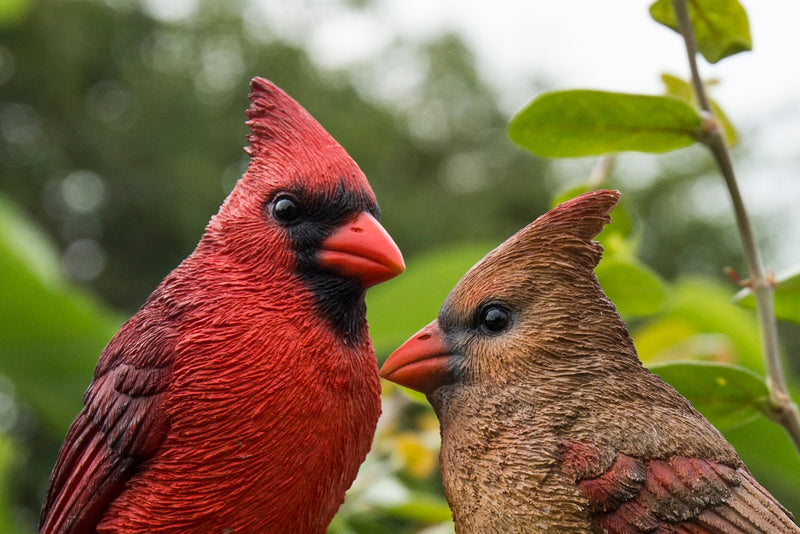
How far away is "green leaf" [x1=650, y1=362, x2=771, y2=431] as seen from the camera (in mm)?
787

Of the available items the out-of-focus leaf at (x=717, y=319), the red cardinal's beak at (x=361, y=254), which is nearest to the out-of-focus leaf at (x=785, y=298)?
the red cardinal's beak at (x=361, y=254)

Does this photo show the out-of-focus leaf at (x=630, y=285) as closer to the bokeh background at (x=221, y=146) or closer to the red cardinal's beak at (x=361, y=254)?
the red cardinal's beak at (x=361, y=254)

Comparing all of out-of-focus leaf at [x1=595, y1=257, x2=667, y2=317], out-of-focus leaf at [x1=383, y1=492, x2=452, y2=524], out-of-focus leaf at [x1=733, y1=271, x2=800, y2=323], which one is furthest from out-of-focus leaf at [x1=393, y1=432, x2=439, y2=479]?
out-of-focus leaf at [x1=733, y1=271, x2=800, y2=323]

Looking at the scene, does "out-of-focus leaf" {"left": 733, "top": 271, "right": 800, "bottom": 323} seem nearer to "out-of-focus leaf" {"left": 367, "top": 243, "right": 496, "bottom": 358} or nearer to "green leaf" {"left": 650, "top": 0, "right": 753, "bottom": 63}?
"green leaf" {"left": 650, "top": 0, "right": 753, "bottom": 63}

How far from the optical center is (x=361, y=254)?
657mm

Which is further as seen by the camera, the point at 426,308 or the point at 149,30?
the point at 149,30

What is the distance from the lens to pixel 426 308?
1.30m

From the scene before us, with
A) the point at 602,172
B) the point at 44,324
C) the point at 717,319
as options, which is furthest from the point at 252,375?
the point at 717,319

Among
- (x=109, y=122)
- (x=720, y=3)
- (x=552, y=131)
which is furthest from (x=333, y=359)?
(x=109, y=122)

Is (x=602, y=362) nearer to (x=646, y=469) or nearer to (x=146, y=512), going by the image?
(x=646, y=469)

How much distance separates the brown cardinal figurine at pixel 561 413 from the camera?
0.58 meters

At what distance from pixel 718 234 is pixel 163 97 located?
602cm

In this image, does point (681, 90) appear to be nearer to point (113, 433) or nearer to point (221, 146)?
point (113, 433)

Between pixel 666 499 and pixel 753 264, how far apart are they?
0.34 meters
